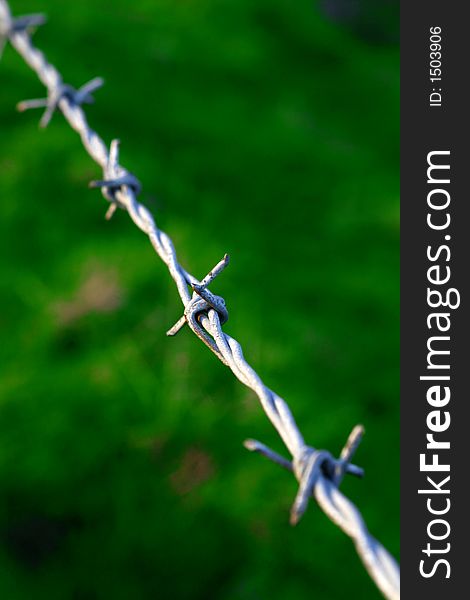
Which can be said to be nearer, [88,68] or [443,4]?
[443,4]

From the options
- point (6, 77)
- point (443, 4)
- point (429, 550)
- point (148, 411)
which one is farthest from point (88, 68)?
point (429, 550)

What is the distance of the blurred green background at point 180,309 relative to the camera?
158cm

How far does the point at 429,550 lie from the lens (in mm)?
1613

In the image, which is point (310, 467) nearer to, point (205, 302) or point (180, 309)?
point (205, 302)

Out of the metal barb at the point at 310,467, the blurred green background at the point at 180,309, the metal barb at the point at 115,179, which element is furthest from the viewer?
the blurred green background at the point at 180,309

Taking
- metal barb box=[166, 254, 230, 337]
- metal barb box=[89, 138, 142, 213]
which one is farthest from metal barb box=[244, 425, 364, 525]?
metal barb box=[89, 138, 142, 213]

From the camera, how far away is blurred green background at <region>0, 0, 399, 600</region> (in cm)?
158

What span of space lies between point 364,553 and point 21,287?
5.19 feet

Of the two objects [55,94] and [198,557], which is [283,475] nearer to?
[198,557]

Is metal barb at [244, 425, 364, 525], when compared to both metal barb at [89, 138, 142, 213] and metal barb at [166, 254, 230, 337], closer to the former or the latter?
metal barb at [166, 254, 230, 337]

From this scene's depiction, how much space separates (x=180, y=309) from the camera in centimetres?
201

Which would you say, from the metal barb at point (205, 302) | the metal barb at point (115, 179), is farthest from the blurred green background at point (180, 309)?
the metal barb at point (205, 302)

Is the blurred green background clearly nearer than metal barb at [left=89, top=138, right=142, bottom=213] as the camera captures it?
No

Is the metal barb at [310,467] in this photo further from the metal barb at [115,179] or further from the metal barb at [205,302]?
the metal barb at [115,179]
